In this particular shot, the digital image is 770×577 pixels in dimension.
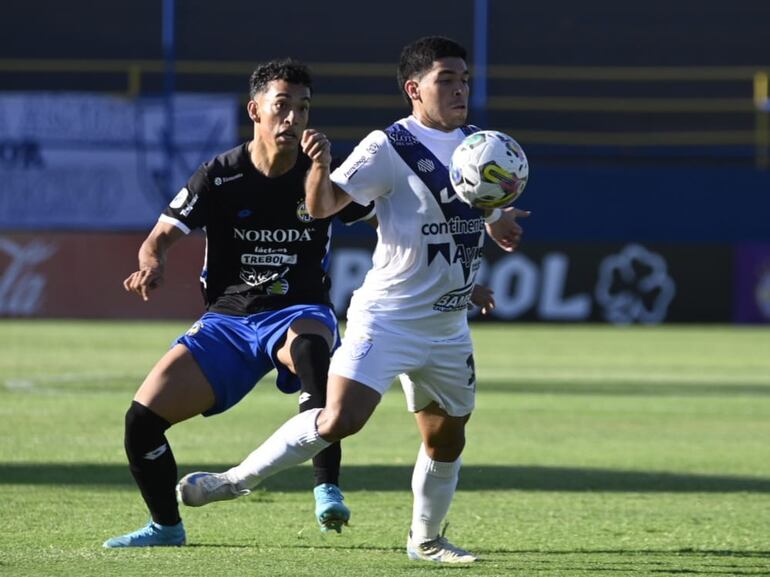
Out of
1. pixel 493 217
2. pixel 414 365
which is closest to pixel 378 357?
pixel 414 365

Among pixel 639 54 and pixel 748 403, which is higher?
pixel 639 54

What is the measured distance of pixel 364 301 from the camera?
250 inches

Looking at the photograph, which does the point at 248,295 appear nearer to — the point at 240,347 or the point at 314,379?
the point at 240,347

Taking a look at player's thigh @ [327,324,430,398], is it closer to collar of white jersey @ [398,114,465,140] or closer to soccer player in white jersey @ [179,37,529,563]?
soccer player in white jersey @ [179,37,529,563]

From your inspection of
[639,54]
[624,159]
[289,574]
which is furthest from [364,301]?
[639,54]

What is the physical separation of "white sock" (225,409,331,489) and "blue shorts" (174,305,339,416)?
0.47 m

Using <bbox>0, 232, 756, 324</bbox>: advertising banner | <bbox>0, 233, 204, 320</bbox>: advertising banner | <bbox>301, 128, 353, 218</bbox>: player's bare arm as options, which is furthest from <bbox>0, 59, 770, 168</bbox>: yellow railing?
<bbox>301, 128, 353, 218</bbox>: player's bare arm

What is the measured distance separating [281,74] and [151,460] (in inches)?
70.6

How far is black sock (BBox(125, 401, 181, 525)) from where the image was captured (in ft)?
21.7

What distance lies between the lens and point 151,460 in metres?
6.65

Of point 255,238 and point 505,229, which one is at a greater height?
point 505,229

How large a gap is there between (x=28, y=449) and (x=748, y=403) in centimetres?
685

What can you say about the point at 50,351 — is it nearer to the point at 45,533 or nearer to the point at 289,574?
the point at 45,533

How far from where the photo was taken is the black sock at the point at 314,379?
6738 mm
